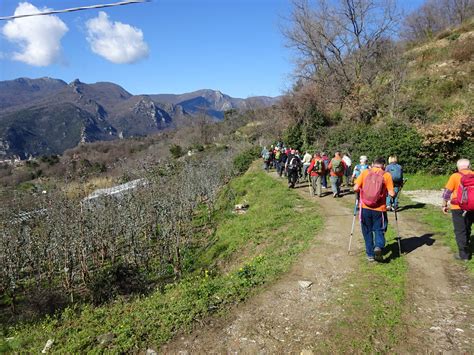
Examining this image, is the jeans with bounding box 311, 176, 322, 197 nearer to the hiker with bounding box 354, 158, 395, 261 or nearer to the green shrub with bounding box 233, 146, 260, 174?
the hiker with bounding box 354, 158, 395, 261

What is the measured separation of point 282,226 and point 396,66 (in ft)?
51.9

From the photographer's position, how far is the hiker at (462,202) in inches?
229

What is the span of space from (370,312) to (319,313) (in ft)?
2.21

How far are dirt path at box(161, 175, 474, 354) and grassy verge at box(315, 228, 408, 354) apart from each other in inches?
4.6

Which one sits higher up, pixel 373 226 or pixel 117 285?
pixel 373 226

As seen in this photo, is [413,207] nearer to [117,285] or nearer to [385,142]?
[385,142]

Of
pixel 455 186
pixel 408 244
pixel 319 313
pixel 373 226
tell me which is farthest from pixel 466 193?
pixel 319 313

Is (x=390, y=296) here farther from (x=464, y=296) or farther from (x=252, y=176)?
(x=252, y=176)

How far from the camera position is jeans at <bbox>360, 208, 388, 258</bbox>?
20.1 ft

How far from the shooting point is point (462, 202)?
585cm

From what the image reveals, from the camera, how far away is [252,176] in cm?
2227

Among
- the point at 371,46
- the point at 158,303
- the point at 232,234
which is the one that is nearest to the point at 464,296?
the point at 158,303

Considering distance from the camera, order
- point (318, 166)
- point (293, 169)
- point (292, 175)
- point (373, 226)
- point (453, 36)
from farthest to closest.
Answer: point (453, 36)
point (292, 175)
point (293, 169)
point (318, 166)
point (373, 226)

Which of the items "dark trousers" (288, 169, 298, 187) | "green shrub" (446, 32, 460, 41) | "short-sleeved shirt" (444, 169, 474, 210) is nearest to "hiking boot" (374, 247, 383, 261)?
"short-sleeved shirt" (444, 169, 474, 210)
